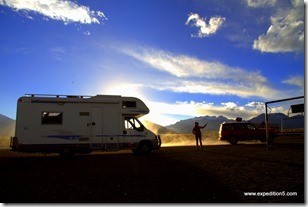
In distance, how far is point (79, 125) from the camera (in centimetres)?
1612

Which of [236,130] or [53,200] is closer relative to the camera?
Result: [53,200]

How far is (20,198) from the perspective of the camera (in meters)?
7.04

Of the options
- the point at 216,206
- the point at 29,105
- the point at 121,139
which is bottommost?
the point at 216,206

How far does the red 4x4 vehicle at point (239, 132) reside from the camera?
26047mm

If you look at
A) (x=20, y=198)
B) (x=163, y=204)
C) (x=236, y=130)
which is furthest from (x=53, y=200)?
(x=236, y=130)

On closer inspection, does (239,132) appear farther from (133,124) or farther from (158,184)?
(158,184)

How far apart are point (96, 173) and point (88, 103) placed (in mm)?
6681

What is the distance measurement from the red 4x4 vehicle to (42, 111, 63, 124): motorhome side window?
15572 mm

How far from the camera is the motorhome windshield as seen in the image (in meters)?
17.1


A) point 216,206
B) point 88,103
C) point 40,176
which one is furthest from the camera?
point 88,103

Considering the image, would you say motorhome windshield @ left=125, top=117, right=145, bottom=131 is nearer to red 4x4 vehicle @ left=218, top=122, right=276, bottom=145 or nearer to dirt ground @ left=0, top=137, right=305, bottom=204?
dirt ground @ left=0, top=137, right=305, bottom=204

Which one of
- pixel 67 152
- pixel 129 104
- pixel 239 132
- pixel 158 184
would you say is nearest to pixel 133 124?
Answer: pixel 129 104

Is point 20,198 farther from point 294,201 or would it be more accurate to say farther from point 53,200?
point 294,201

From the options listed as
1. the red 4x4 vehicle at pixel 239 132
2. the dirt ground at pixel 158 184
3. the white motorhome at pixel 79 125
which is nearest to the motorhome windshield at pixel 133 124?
the white motorhome at pixel 79 125
